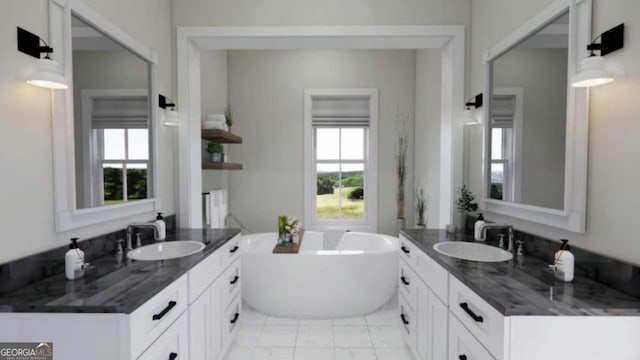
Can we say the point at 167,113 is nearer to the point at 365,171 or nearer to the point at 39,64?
the point at 39,64

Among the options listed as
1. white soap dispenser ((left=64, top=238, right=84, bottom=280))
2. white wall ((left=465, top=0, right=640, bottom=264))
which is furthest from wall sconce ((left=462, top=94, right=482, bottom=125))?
white soap dispenser ((left=64, top=238, right=84, bottom=280))

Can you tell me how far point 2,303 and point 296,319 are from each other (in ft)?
7.27

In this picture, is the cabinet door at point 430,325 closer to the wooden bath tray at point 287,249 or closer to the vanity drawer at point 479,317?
the vanity drawer at point 479,317

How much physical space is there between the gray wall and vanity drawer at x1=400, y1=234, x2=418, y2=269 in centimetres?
71

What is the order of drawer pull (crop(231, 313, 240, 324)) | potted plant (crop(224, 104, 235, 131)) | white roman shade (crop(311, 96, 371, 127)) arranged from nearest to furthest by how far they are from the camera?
drawer pull (crop(231, 313, 240, 324)) → potted plant (crop(224, 104, 235, 131)) → white roman shade (crop(311, 96, 371, 127))

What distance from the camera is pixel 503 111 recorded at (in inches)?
82.0

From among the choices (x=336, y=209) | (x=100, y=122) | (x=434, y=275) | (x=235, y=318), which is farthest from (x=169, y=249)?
(x=336, y=209)

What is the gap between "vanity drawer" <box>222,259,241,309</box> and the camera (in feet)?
7.17

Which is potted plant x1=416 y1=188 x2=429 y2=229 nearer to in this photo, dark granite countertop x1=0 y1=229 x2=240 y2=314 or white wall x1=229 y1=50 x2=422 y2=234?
white wall x1=229 y1=50 x2=422 y2=234

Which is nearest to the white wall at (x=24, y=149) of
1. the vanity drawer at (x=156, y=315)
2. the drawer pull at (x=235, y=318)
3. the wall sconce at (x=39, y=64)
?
the wall sconce at (x=39, y=64)

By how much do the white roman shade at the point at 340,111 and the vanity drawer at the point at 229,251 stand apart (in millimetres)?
2236

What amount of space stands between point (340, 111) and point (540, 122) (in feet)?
9.13

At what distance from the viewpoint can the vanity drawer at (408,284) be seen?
2154mm

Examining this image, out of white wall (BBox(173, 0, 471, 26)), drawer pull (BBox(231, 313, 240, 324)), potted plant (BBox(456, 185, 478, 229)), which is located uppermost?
white wall (BBox(173, 0, 471, 26))
